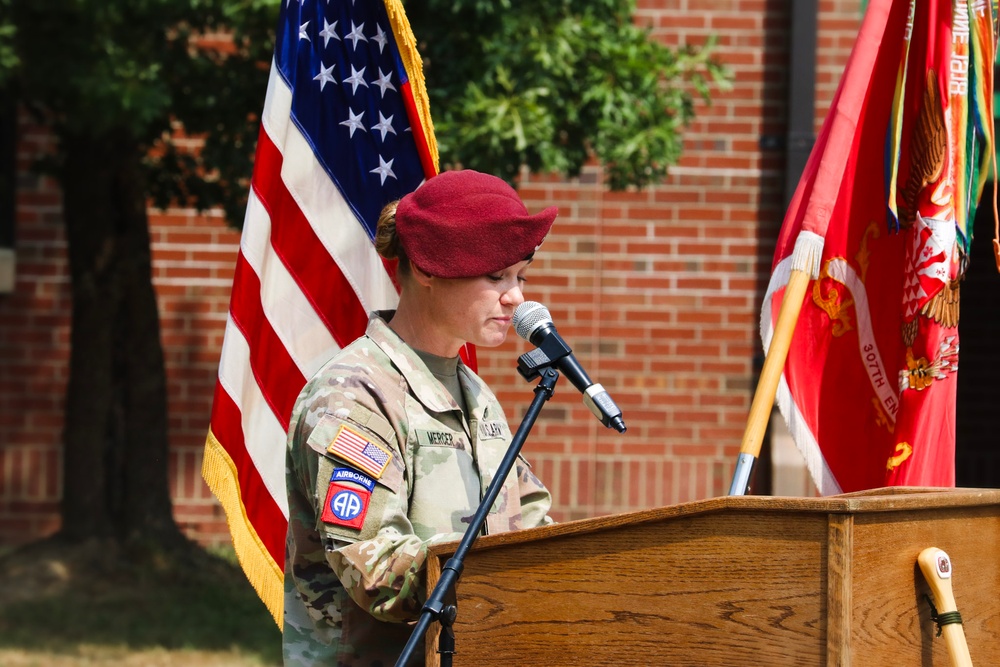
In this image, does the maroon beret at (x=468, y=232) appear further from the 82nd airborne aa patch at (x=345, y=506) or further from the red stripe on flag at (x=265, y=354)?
the red stripe on flag at (x=265, y=354)

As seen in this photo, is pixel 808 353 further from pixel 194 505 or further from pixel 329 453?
pixel 194 505

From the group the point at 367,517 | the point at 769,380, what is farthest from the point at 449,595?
the point at 769,380

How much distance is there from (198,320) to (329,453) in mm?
5884

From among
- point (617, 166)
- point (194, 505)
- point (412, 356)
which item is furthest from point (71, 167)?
point (412, 356)

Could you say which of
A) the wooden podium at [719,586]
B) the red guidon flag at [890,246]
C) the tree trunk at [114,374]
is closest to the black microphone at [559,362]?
the wooden podium at [719,586]

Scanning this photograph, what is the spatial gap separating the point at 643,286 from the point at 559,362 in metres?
5.73

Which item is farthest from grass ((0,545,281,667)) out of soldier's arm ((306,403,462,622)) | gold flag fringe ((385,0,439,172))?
soldier's arm ((306,403,462,622))

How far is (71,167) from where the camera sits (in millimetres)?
6871

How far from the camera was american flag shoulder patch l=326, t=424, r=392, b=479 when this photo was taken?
2.35 metres

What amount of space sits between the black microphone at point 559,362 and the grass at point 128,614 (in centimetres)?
423

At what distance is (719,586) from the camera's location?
2021 mm

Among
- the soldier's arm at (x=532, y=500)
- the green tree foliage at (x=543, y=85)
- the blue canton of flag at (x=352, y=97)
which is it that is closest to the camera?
the soldier's arm at (x=532, y=500)

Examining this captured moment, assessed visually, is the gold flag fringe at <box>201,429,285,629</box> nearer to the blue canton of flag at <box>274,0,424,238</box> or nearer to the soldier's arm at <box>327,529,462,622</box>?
the blue canton of flag at <box>274,0,424,238</box>

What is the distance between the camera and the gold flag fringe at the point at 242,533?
3.59 m
